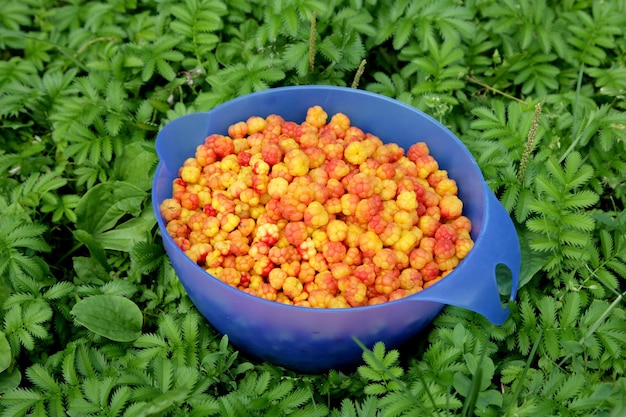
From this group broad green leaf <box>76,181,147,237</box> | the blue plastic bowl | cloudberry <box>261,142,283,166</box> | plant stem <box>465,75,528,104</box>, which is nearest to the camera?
the blue plastic bowl

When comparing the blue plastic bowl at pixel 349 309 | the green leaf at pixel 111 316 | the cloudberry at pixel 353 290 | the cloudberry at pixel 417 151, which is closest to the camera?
the blue plastic bowl at pixel 349 309

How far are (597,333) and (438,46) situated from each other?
4.16ft

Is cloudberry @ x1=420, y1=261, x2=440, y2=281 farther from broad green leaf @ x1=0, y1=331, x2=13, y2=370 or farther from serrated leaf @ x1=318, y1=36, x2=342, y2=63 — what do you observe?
broad green leaf @ x1=0, y1=331, x2=13, y2=370

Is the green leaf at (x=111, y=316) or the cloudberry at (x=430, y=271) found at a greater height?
the cloudberry at (x=430, y=271)

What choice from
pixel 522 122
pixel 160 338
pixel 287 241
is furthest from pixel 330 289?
pixel 522 122

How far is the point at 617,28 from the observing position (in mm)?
2637

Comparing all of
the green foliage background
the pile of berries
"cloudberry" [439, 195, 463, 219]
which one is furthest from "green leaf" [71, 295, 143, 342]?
"cloudberry" [439, 195, 463, 219]

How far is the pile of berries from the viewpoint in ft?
6.39

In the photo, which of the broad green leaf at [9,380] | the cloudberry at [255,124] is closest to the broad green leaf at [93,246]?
the broad green leaf at [9,380]

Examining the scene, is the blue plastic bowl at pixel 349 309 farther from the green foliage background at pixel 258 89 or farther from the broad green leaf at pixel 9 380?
the broad green leaf at pixel 9 380

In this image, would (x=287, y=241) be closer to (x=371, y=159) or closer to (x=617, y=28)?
(x=371, y=159)

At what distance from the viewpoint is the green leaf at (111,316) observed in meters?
2.02

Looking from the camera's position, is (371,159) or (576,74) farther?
(576,74)

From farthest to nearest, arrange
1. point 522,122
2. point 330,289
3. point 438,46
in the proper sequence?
1. point 438,46
2. point 522,122
3. point 330,289
